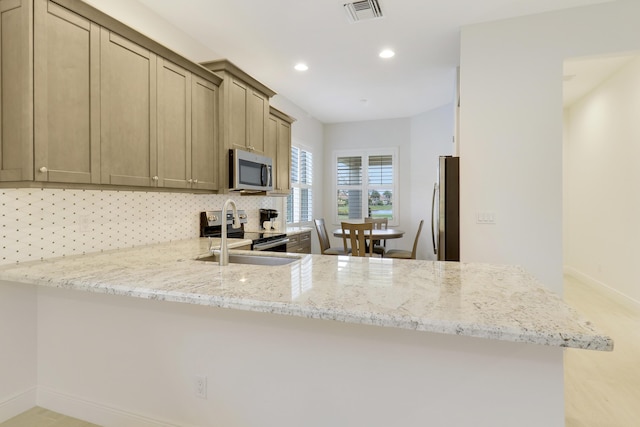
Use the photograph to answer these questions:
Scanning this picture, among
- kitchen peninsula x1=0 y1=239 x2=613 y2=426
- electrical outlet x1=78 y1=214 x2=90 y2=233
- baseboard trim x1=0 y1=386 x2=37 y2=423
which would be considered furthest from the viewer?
electrical outlet x1=78 y1=214 x2=90 y2=233

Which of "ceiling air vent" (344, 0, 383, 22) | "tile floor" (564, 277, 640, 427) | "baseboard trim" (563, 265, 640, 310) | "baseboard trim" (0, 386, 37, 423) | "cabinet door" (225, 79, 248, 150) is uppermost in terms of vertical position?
"ceiling air vent" (344, 0, 383, 22)

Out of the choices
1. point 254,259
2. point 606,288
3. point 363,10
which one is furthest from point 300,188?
point 606,288

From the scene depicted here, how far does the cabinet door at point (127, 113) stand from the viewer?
2082mm

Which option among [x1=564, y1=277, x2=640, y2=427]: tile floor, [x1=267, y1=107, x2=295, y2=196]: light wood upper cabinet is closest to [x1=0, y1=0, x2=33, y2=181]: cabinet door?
[x1=267, y1=107, x2=295, y2=196]: light wood upper cabinet

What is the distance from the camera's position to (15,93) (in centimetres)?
171

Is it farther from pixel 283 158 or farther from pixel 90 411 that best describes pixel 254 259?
pixel 283 158

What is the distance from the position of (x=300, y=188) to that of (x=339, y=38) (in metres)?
2.90

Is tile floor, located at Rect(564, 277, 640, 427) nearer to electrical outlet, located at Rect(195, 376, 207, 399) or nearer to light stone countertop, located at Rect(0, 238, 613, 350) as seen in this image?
light stone countertop, located at Rect(0, 238, 613, 350)

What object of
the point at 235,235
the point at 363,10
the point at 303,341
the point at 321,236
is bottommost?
the point at 303,341

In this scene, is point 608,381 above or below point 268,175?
below

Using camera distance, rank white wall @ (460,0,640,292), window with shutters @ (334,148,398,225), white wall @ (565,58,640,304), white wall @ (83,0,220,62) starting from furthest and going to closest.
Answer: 1. window with shutters @ (334,148,398,225)
2. white wall @ (565,58,640,304)
3. white wall @ (460,0,640,292)
4. white wall @ (83,0,220,62)

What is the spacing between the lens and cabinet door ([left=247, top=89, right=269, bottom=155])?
3.54 m

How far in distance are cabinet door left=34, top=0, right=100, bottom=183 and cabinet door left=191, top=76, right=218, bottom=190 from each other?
860 mm

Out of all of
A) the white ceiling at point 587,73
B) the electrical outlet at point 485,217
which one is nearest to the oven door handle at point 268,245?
the electrical outlet at point 485,217
